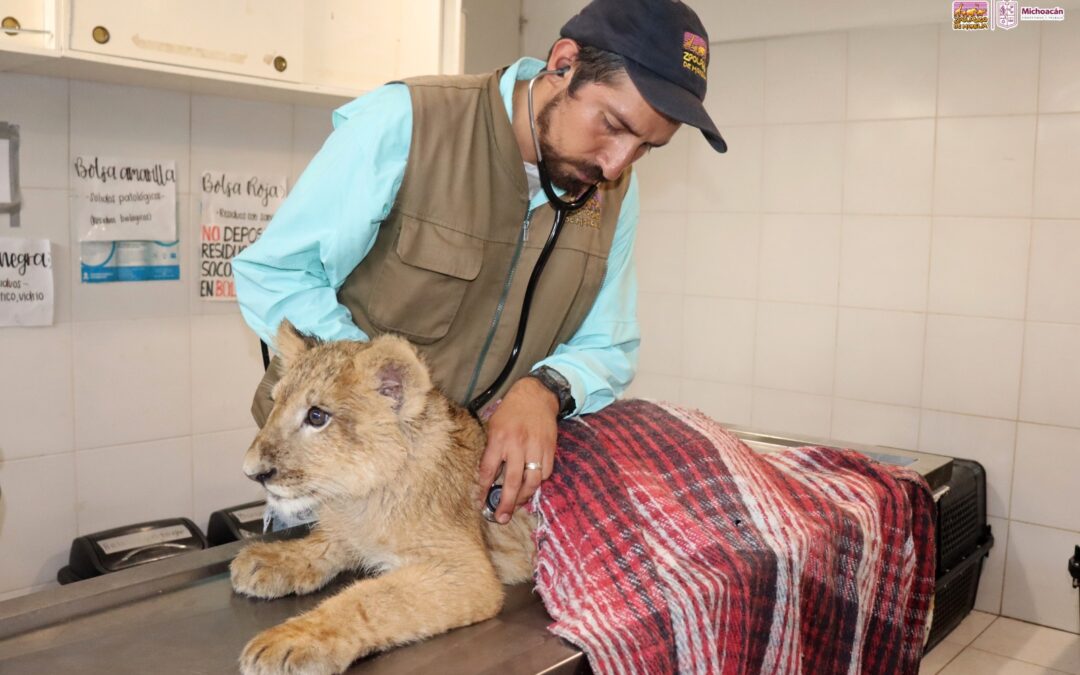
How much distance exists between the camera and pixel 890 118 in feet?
8.90

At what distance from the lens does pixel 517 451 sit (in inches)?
44.9

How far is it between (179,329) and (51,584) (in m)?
0.71

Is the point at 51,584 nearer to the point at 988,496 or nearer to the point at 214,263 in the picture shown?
the point at 214,263

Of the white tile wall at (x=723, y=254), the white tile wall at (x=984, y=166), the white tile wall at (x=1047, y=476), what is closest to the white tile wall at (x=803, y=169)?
the white tile wall at (x=723, y=254)

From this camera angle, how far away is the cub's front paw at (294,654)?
2.83ft

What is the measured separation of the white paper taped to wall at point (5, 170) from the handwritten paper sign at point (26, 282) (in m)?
0.10

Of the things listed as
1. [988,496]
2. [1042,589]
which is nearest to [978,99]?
[988,496]

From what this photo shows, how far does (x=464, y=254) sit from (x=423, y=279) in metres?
0.07

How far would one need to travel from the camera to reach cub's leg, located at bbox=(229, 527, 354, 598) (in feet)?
3.59

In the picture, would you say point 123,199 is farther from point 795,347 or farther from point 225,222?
point 795,347

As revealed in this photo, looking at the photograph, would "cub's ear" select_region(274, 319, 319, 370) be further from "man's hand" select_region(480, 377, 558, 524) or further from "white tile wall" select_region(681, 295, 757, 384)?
"white tile wall" select_region(681, 295, 757, 384)

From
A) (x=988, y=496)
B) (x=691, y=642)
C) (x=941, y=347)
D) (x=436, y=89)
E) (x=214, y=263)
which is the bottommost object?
(x=988, y=496)

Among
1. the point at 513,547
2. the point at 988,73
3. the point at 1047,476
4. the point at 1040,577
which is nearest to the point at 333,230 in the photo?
the point at 513,547

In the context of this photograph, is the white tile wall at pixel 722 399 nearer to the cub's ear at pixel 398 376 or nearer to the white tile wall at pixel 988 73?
the white tile wall at pixel 988 73
